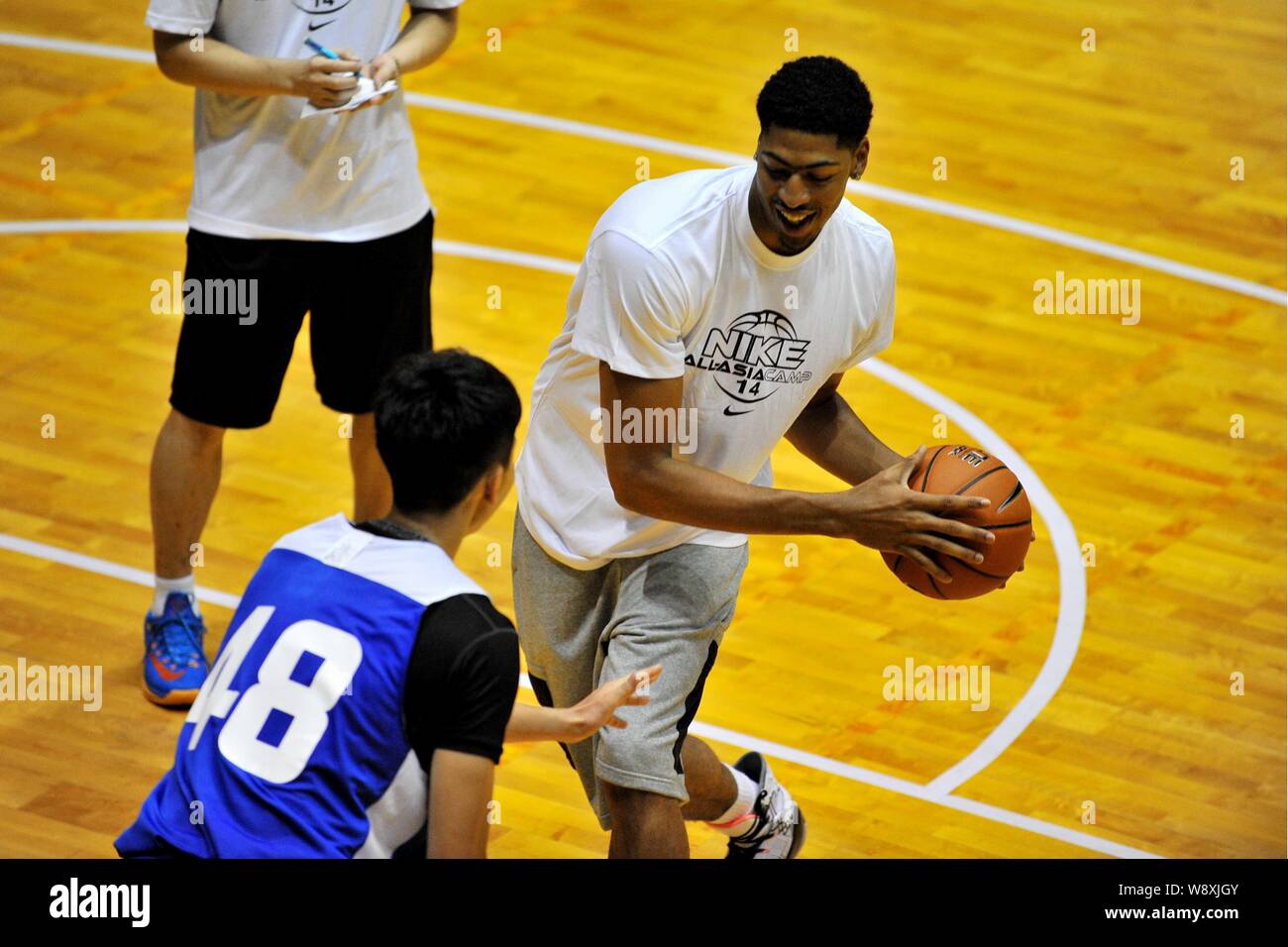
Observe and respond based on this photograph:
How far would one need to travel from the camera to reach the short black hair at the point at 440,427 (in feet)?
10.7

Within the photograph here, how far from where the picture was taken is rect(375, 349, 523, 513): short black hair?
326cm

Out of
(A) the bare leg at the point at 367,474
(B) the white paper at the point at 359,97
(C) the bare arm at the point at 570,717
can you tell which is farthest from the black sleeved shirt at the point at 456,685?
(A) the bare leg at the point at 367,474

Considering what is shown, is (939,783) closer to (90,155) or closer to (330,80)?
(330,80)

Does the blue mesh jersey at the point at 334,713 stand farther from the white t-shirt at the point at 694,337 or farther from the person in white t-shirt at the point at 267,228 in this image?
the person in white t-shirt at the point at 267,228

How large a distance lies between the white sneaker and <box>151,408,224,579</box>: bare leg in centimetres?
167

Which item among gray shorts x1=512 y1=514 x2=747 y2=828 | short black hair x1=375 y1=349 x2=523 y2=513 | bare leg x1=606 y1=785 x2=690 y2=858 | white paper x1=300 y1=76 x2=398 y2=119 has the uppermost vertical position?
white paper x1=300 y1=76 x2=398 y2=119

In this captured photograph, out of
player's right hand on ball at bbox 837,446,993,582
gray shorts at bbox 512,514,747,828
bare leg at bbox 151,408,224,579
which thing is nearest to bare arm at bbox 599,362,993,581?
player's right hand on ball at bbox 837,446,993,582

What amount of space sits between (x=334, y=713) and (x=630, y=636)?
1072mm

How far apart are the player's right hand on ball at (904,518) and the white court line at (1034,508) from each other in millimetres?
1572

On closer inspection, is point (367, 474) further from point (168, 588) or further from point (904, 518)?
point (904, 518)

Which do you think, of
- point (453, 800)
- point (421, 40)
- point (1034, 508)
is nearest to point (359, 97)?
point (421, 40)

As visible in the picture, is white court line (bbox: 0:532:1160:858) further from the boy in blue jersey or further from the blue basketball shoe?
the boy in blue jersey
